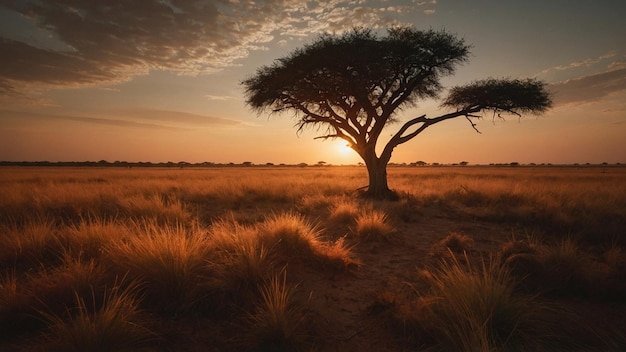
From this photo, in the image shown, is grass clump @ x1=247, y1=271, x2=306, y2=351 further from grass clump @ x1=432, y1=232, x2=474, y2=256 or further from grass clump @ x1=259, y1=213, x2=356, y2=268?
grass clump @ x1=432, y1=232, x2=474, y2=256

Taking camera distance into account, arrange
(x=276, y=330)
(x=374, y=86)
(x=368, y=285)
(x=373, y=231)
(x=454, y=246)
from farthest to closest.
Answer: (x=374, y=86), (x=373, y=231), (x=454, y=246), (x=368, y=285), (x=276, y=330)

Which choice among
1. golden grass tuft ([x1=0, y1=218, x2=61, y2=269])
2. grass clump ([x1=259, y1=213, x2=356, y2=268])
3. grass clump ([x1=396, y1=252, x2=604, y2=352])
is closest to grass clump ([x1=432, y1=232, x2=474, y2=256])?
grass clump ([x1=259, y1=213, x2=356, y2=268])

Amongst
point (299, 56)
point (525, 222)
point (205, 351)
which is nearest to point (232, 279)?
point (205, 351)

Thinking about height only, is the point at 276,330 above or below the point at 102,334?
below

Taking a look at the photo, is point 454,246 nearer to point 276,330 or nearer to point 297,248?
point 297,248

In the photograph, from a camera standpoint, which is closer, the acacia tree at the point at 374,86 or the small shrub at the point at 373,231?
the small shrub at the point at 373,231

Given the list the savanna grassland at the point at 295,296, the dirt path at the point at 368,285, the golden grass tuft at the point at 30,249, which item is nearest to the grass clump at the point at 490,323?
the savanna grassland at the point at 295,296

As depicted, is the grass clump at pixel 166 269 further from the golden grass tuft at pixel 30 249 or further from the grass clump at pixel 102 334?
the golden grass tuft at pixel 30 249

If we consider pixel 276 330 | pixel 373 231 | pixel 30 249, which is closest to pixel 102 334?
pixel 276 330

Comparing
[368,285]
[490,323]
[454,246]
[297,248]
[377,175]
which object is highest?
[377,175]

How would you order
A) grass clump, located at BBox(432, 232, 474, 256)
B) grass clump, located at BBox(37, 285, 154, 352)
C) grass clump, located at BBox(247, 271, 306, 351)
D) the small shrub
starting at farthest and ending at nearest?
the small shrub, grass clump, located at BBox(432, 232, 474, 256), grass clump, located at BBox(247, 271, 306, 351), grass clump, located at BBox(37, 285, 154, 352)

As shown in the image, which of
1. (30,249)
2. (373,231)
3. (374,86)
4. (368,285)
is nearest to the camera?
(368,285)

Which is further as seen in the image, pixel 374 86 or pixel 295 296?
pixel 374 86

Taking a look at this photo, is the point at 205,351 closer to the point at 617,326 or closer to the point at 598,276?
the point at 617,326
